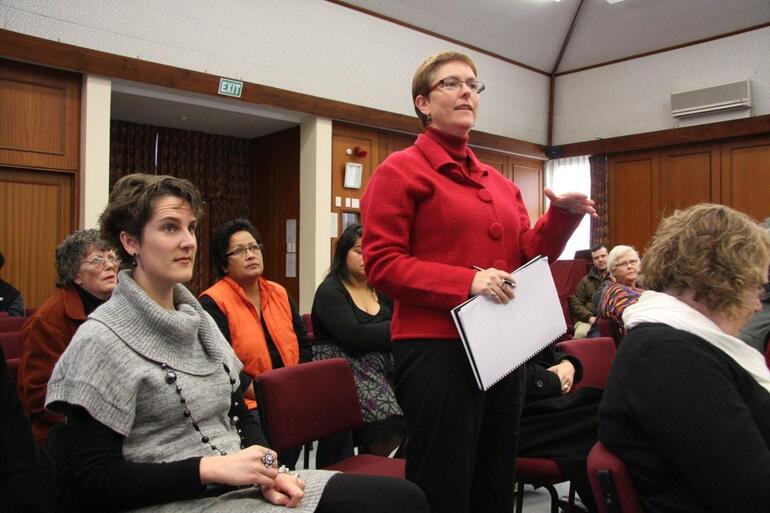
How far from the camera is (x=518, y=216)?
A: 1723 millimetres

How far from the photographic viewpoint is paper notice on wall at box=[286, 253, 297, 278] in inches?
279

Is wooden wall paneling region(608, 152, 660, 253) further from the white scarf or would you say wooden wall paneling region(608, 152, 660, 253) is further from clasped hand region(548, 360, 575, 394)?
the white scarf

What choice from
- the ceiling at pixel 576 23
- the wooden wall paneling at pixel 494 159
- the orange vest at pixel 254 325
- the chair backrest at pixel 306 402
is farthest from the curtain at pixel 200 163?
the chair backrest at pixel 306 402

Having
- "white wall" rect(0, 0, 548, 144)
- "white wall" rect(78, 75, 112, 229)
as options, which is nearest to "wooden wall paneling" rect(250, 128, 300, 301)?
"white wall" rect(0, 0, 548, 144)

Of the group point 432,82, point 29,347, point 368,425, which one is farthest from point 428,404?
point 29,347

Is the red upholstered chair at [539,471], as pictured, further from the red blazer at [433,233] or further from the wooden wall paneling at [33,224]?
the wooden wall paneling at [33,224]

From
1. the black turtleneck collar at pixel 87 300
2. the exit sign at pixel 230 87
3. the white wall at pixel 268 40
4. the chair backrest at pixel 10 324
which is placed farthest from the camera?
the exit sign at pixel 230 87

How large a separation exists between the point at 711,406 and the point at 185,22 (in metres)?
5.64

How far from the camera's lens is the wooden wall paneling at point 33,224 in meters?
5.05

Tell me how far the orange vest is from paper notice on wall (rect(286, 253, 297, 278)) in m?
4.03

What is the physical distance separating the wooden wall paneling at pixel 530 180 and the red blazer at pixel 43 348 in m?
7.23

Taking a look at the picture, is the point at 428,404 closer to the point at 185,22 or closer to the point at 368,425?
the point at 368,425

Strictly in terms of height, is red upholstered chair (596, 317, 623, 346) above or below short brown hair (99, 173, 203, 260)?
below

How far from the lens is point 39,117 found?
5.11m
